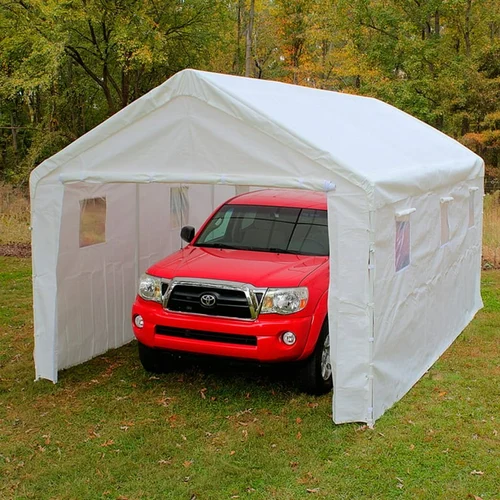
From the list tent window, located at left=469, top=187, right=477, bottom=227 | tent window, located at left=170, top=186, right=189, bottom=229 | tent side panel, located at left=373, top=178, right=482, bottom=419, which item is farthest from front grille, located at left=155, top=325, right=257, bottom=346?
tent window, located at left=469, top=187, right=477, bottom=227

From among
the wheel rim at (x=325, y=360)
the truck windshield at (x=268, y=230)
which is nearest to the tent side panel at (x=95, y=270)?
the truck windshield at (x=268, y=230)

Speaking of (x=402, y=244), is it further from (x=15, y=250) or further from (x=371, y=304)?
(x=15, y=250)

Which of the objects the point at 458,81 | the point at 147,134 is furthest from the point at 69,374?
the point at 458,81

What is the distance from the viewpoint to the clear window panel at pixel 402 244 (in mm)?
6711

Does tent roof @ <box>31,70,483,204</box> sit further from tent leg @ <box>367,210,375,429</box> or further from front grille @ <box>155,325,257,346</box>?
front grille @ <box>155,325,257,346</box>

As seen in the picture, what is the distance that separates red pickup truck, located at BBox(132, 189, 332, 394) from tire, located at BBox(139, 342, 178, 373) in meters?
0.01

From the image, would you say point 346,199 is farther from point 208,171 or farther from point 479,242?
point 479,242

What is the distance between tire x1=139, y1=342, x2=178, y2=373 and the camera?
7.55 meters

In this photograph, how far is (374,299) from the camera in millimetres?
6168

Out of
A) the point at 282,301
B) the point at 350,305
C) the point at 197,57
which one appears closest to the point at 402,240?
the point at 350,305

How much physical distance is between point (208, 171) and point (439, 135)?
5.11m

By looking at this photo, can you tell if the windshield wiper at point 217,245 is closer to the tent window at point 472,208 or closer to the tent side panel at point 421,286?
the tent side panel at point 421,286

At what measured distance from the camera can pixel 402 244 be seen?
686 centimetres

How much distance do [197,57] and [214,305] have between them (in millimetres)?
24028
